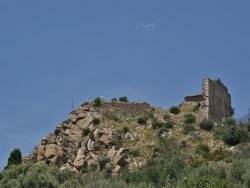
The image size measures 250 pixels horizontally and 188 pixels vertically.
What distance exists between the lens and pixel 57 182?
162 ft

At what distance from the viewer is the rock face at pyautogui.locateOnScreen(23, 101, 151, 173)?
5484 centimetres

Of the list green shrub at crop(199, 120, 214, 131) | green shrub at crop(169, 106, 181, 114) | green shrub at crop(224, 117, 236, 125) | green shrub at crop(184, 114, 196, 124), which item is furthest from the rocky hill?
green shrub at crop(224, 117, 236, 125)

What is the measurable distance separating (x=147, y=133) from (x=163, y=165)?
851 centimetres

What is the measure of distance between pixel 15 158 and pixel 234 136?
53.8ft

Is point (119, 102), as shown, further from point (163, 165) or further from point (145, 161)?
point (163, 165)

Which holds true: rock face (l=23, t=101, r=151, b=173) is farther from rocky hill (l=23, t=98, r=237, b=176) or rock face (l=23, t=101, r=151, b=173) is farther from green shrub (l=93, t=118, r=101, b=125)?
green shrub (l=93, t=118, r=101, b=125)

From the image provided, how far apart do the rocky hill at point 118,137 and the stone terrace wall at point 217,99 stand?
1462mm

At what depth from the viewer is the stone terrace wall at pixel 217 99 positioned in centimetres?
6175

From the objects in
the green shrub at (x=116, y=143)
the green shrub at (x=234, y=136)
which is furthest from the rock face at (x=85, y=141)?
the green shrub at (x=234, y=136)

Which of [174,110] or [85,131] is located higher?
[174,110]

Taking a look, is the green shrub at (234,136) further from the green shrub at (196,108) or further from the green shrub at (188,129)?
the green shrub at (196,108)

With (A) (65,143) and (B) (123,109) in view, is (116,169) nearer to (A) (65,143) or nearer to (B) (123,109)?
(A) (65,143)

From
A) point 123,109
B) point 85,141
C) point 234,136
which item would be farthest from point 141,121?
point 234,136

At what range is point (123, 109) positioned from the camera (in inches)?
2416
